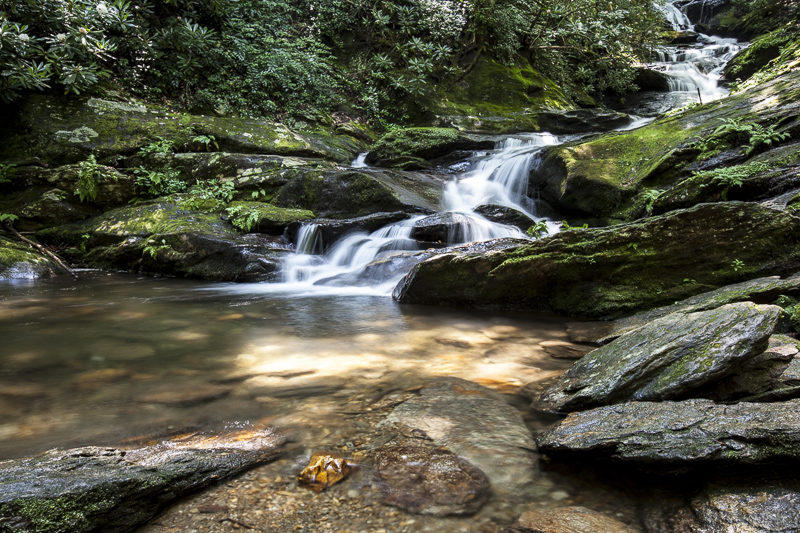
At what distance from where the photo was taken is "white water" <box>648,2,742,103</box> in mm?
15219

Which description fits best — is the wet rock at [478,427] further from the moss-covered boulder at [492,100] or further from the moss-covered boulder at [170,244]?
the moss-covered boulder at [492,100]

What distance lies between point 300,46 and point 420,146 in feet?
18.6

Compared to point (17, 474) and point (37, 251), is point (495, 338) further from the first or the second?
point (37, 251)

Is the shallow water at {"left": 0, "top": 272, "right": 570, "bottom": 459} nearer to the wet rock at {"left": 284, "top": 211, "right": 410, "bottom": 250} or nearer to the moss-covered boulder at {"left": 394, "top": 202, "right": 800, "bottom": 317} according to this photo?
the moss-covered boulder at {"left": 394, "top": 202, "right": 800, "bottom": 317}

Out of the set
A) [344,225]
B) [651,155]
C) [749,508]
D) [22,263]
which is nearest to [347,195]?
[344,225]

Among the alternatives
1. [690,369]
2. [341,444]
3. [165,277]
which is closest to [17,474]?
[341,444]

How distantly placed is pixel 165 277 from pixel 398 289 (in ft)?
14.5

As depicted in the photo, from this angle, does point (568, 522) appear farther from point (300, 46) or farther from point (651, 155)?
point (300, 46)

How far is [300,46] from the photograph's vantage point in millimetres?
13562

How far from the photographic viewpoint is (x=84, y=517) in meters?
1.44

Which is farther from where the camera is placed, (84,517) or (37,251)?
(37,251)

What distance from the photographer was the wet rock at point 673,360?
2.08m

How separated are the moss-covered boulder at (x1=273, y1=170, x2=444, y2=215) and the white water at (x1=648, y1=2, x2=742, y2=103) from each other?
453 inches

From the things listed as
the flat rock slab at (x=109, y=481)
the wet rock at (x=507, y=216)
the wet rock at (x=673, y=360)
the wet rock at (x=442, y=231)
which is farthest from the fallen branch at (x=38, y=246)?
the wet rock at (x=673, y=360)
